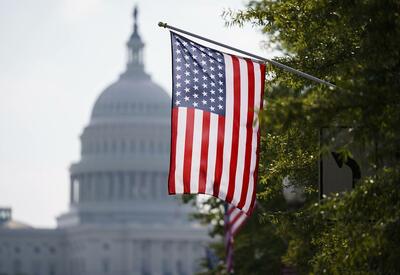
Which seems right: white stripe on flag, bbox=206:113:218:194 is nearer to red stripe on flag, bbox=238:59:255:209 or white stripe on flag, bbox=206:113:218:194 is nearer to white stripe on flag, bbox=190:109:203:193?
white stripe on flag, bbox=190:109:203:193

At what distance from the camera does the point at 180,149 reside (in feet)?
96.2

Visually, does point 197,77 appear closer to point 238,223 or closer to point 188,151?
point 188,151

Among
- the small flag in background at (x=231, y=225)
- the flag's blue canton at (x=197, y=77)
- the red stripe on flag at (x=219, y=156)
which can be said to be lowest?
the small flag in background at (x=231, y=225)

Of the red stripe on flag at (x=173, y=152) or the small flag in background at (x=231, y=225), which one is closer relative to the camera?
the red stripe on flag at (x=173, y=152)

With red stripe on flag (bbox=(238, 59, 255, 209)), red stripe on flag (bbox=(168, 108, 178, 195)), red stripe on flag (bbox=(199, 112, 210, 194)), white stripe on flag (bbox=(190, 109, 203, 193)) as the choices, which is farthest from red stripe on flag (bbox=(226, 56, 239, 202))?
red stripe on flag (bbox=(168, 108, 178, 195))

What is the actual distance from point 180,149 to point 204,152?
17.8 inches

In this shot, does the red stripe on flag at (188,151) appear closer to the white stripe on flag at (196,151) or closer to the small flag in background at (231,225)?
the white stripe on flag at (196,151)

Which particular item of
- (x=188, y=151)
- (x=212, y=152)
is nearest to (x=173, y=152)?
(x=188, y=151)

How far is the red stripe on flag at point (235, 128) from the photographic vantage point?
29188mm

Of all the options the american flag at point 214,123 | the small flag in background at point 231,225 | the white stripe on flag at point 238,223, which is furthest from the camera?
the small flag in background at point 231,225

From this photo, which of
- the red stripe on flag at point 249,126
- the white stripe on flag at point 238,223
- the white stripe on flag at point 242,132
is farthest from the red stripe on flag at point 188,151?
the white stripe on flag at point 238,223

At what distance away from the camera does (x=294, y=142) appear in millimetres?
30172

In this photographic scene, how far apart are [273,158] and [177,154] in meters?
3.74

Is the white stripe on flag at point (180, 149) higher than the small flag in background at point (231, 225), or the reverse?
the white stripe on flag at point (180, 149)
